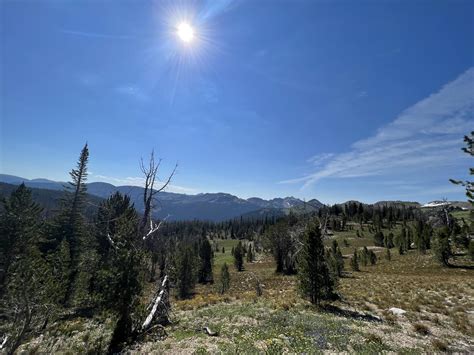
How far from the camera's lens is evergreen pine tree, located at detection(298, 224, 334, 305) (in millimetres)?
20328

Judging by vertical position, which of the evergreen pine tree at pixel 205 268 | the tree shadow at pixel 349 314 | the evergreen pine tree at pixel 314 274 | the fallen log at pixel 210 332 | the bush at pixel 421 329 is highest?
the evergreen pine tree at pixel 314 274

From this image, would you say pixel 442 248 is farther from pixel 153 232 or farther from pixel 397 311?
pixel 153 232

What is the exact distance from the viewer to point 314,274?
20.4 meters

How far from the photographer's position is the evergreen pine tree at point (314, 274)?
66.7 feet

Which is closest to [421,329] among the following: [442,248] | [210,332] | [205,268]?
[210,332]

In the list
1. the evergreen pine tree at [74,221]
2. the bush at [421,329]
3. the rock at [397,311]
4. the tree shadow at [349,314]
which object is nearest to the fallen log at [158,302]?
the tree shadow at [349,314]

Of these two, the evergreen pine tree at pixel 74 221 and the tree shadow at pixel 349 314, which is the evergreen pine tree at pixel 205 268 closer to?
the evergreen pine tree at pixel 74 221

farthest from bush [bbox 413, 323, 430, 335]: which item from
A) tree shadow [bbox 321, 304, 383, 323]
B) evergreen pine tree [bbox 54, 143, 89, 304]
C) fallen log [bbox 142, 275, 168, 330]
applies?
evergreen pine tree [bbox 54, 143, 89, 304]

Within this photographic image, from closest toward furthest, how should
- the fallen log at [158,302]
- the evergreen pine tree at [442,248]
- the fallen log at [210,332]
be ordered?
the fallen log at [210,332]
the fallen log at [158,302]
the evergreen pine tree at [442,248]

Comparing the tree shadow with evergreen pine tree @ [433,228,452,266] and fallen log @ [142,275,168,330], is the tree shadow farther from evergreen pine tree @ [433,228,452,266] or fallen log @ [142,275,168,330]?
evergreen pine tree @ [433,228,452,266]

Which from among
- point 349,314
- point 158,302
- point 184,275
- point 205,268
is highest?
point 158,302

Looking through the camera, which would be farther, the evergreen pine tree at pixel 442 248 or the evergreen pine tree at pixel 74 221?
the evergreen pine tree at pixel 442 248

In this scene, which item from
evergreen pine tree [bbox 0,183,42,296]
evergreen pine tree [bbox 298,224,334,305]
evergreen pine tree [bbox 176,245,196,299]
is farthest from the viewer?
evergreen pine tree [bbox 176,245,196,299]

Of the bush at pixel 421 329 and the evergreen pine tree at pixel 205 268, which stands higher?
the bush at pixel 421 329
